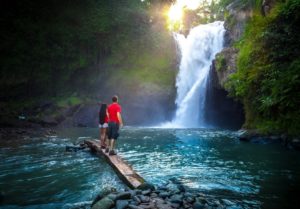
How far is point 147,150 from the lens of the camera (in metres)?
14.8

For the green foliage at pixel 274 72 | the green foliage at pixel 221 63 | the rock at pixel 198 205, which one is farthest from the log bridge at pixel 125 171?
the green foliage at pixel 221 63

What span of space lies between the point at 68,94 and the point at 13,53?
26.9ft

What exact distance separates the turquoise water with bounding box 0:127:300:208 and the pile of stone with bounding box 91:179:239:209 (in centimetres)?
76

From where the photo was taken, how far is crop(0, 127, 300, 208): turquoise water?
7.20 metres

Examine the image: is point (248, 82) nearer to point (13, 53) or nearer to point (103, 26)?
point (103, 26)

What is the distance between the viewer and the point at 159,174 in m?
9.51

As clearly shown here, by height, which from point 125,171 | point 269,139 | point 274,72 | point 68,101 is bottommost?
point 125,171

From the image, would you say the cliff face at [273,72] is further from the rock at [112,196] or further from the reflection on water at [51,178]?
the rock at [112,196]

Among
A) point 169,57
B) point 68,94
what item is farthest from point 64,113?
point 169,57

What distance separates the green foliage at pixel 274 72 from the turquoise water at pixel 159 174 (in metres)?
2.77

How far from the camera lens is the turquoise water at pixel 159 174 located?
7203mm

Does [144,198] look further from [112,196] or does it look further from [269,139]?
[269,139]

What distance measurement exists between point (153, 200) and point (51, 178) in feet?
13.9

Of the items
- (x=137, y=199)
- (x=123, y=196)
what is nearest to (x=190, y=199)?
(x=137, y=199)
